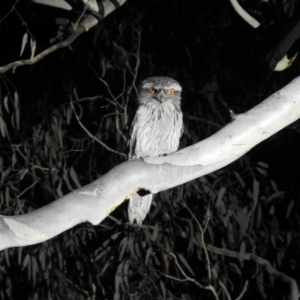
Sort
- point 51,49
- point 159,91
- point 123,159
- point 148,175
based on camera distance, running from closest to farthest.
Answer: point 148,175 < point 51,49 < point 159,91 < point 123,159

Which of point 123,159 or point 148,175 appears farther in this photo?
point 123,159

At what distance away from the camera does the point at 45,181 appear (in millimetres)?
3406

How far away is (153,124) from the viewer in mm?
3256

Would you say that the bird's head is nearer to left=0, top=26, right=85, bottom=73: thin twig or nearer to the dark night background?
the dark night background

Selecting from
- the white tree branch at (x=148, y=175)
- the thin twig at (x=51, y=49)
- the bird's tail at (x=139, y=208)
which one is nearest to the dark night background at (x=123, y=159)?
the bird's tail at (x=139, y=208)

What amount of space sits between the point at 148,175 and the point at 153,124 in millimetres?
1354

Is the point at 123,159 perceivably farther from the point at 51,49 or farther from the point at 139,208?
the point at 51,49

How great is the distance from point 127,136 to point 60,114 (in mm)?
345

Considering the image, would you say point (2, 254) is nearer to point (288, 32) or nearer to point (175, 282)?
point (175, 282)

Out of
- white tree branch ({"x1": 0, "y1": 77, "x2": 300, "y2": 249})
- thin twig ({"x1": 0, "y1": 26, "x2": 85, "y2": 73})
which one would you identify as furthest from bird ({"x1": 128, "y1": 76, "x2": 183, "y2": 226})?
white tree branch ({"x1": 0, "y1": 77, "x2": 300, "y2": 249})

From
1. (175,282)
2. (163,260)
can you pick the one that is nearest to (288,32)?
(163,260)

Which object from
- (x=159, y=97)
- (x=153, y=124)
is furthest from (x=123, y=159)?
(x=159, y=97)

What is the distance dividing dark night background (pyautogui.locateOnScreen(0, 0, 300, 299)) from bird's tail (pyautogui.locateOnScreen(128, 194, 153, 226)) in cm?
6

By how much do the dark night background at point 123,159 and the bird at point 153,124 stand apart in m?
0.07
